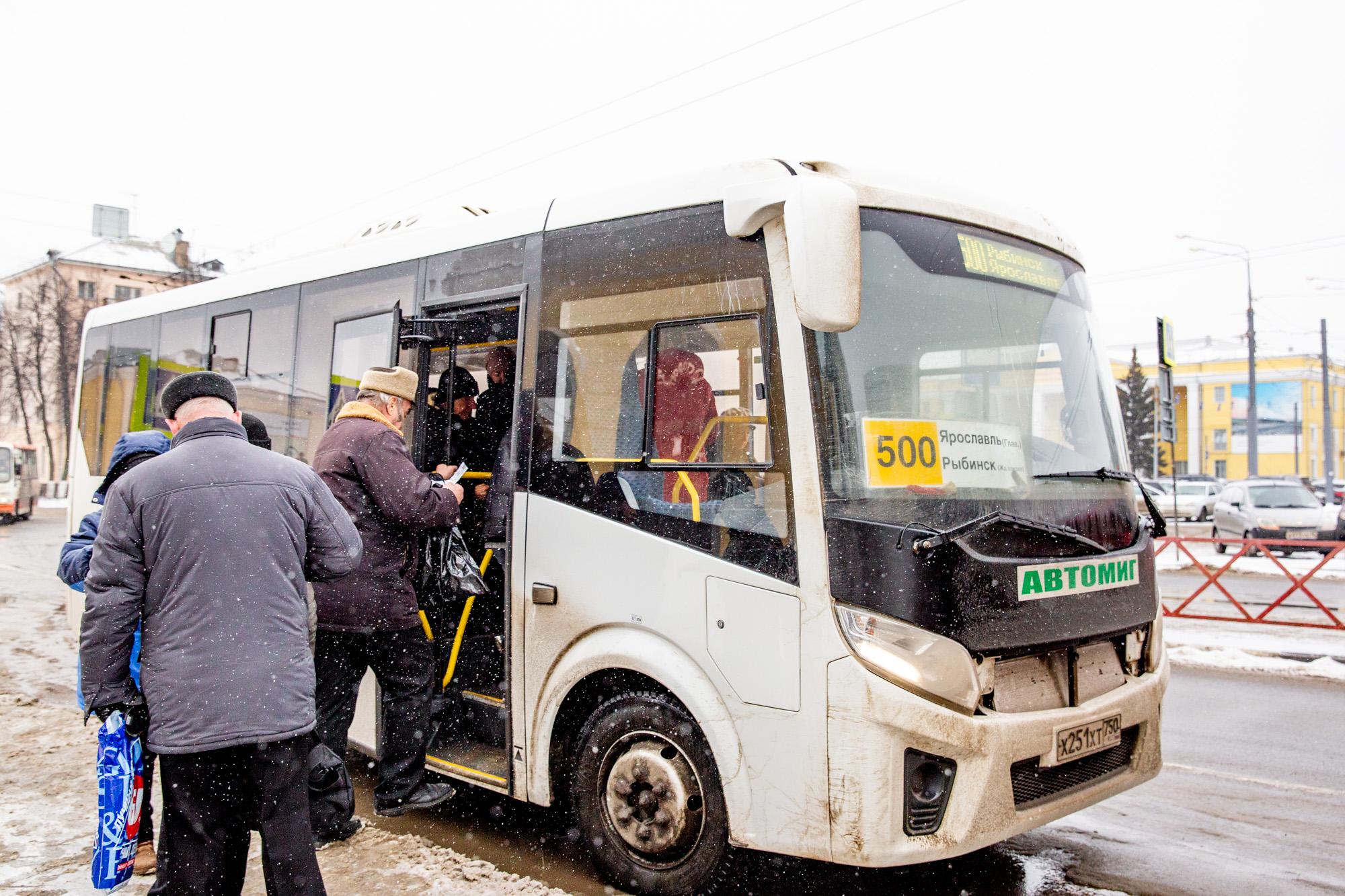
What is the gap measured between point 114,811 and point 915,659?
9.20ft

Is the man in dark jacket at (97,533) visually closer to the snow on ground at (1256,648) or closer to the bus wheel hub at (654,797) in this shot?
the bus wheel hub at (654,797)

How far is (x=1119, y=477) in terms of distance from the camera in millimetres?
4488

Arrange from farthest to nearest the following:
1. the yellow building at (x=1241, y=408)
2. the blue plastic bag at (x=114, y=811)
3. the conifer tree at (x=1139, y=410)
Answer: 1. the yellow building at (x=1241, y=408)
2. the conifer tree at (x=1139, y=410)
3. the blue plastic bag at (x=114, y=811)

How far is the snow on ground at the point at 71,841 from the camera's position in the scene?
4160 millimetres

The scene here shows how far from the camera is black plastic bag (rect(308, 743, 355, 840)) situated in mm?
3949

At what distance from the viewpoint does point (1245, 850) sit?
4707 millimetres

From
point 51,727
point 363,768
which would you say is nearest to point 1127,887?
point 363,768

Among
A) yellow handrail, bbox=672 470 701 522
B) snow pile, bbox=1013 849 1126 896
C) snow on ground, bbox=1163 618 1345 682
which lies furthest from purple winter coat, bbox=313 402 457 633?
snow on ground, bbox=1163 618 1345 682

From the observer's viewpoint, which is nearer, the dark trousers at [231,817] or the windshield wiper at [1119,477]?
the dark trousers at [231,817]

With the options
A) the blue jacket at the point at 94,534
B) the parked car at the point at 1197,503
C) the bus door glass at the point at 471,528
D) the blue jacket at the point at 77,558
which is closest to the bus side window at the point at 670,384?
the bus door glass at the point at 471,528

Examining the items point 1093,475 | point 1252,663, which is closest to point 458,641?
point 1093,475

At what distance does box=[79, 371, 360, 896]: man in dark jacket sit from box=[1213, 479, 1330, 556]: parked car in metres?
21.6

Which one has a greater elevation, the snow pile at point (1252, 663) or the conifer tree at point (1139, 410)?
the conifer tree at point (1139, 410)

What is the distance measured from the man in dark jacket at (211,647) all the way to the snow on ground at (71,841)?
107cm
